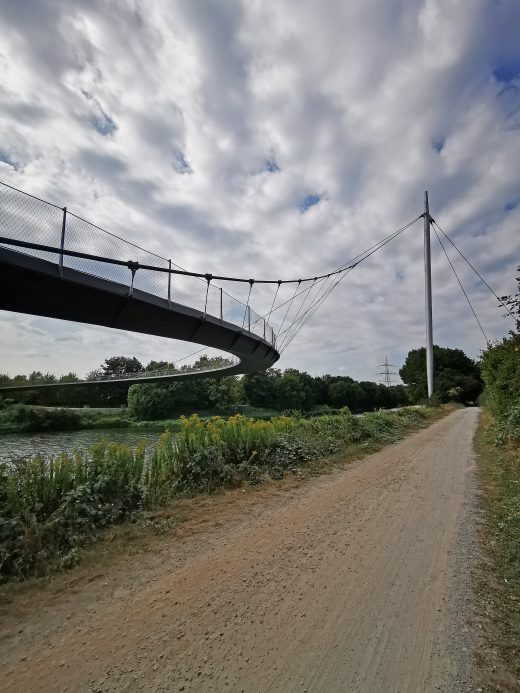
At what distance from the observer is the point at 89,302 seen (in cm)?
1101

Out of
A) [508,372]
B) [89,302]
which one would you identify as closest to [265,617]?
[89,302]

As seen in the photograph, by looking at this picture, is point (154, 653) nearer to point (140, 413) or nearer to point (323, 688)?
point (323, 688)

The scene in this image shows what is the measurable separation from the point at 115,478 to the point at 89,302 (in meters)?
7.15

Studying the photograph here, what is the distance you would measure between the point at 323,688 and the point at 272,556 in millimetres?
1831

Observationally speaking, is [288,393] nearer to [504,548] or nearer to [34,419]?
[34,419]

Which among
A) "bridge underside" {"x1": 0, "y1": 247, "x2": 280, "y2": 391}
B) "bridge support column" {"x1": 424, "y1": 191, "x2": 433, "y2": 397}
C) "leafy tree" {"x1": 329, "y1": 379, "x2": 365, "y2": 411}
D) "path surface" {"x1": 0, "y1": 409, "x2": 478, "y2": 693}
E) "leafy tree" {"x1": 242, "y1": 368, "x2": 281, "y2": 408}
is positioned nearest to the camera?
"path surface" {"x1": 0, "y1": 409, "x2": 478, "y2": 693}

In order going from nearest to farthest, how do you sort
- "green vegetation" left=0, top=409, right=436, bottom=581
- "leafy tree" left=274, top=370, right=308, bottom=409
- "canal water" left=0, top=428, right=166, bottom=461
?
1. "green vegetation" left=0, top=409, right=436, bottom=581
2. "canal water" left=0, top=428, right=166, bottom=461
3. "leafy tree" left=274, top=370, right=308, bottom=409

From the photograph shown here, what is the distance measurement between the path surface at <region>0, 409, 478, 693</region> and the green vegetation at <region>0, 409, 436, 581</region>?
0.77 m

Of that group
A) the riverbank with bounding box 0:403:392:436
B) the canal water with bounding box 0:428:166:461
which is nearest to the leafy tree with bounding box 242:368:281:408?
the riverbank with bounding box 0:403:392:436

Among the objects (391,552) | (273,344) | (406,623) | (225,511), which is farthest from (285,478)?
(273,344)

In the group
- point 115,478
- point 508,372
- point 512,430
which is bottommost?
point 115,478

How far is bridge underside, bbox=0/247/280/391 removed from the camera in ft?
30.5

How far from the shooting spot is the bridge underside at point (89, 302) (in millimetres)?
9289

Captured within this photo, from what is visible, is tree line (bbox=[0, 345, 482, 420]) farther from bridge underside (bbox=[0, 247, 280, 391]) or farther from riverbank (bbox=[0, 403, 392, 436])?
bridge underside (bbox=[0, 247, 280, 391])
